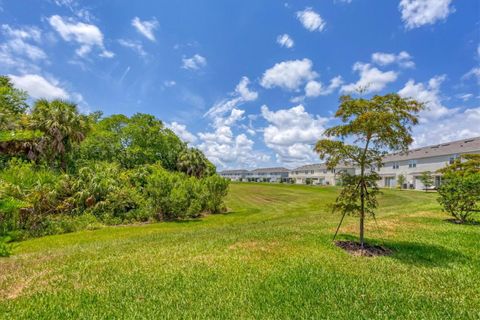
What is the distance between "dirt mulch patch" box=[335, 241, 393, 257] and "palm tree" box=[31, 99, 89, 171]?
907 inches

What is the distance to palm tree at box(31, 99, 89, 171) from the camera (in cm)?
2133

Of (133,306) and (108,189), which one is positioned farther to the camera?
(108,189)

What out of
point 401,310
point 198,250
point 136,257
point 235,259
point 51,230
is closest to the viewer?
point 401,310

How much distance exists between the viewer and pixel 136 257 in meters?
8.16

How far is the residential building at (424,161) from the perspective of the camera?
142 feet

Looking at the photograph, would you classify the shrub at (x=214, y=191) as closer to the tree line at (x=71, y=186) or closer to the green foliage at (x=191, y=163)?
the tree line at (x=71, y=186)

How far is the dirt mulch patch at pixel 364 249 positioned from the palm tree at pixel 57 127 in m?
23.0

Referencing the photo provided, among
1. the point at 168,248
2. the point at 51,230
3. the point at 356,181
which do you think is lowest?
the point at 51,230

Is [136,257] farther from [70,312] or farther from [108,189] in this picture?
[108,189]

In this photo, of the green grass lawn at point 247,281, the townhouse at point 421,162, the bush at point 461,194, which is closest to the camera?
the green grass lawn at point 247,281

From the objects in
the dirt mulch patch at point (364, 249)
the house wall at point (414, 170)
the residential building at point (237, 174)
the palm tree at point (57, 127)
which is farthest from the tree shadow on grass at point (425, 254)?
the residential building at point (237, 174)

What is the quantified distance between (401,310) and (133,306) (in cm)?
499

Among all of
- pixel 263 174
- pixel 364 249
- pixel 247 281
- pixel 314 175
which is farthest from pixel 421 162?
pixel 263 174

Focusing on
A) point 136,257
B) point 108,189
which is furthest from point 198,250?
point 108,189
